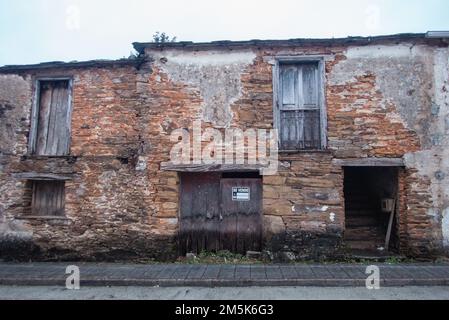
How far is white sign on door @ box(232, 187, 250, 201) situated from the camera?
837 cm

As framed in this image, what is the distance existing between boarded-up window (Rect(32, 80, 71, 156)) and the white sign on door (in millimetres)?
4372

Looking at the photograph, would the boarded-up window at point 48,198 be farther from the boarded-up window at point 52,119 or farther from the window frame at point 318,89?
the window frame at point 318,89

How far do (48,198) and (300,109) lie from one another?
22.3ft

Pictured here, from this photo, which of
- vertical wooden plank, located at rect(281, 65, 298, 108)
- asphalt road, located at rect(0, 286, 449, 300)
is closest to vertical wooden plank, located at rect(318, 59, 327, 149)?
vertical wooden plank, located at rect(281, 65, 298, 108)

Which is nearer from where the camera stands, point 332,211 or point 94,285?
point 94,285

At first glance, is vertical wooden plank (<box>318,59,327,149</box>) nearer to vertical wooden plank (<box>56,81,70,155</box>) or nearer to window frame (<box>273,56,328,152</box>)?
window frame (<box>273,56,328,152</box>)

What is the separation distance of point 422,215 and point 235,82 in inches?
211

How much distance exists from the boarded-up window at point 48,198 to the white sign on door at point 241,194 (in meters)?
4.37

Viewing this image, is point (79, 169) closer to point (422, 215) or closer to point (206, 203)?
point (206, 203)

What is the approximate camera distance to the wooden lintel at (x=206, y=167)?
8.05 meters

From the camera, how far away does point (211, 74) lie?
328 inches

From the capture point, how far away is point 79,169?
330 inches

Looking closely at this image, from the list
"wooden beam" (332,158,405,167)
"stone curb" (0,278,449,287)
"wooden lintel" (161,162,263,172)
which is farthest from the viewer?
"wooden lintel" (161,162,263,172)
